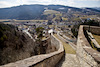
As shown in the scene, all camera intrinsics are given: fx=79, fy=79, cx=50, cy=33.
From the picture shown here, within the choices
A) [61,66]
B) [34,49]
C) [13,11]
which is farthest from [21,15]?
[61,66]

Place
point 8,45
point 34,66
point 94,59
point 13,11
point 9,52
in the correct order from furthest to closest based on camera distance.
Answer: point 13,11 → point 8,45 → point 9,52 → point 94,59 → point 34,66

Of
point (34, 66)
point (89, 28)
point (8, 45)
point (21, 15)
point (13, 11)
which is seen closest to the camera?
point (34, 66)

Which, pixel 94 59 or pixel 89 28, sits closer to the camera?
pixel 94 59

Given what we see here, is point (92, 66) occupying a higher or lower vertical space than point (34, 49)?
higher

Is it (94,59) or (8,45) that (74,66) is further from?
(8,45)

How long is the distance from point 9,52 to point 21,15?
5180 inches

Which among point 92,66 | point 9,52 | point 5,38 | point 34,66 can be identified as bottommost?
point 9,52

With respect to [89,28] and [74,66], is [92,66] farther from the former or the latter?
[89,28]

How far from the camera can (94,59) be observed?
9.82 feet

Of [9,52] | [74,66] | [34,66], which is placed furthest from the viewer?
[9,52]

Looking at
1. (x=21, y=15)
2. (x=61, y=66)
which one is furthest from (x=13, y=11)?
(x=61, y=66)

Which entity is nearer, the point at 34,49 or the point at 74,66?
the point at 74,66

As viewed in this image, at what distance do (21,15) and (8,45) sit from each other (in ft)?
427

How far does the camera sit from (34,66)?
109 inches
